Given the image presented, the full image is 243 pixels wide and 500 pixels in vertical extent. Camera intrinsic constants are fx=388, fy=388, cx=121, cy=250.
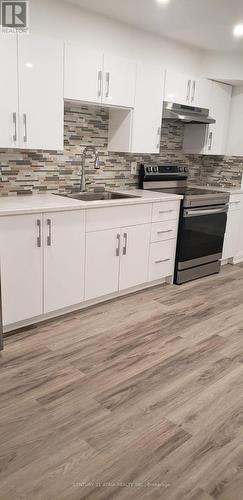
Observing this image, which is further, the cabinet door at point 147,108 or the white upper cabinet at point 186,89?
the white upper cabinet at point 186,89

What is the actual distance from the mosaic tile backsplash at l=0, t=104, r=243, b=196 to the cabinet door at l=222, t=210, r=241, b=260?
98cm

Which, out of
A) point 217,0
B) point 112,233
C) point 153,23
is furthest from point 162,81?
point 112,233

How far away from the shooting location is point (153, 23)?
3467mm

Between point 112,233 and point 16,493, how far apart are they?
6.67 ft

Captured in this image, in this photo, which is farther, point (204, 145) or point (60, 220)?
point (204, 145)

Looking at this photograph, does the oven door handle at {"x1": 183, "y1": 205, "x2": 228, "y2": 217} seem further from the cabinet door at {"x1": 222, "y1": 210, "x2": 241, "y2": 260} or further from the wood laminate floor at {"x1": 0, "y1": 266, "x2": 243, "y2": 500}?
the wood laminate floor at {"x1": 0, "y1": 266, "x2": 243, "y2": 500}

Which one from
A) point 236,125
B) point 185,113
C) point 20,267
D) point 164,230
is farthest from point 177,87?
point 20,267

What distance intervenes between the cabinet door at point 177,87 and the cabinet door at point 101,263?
1559 mm

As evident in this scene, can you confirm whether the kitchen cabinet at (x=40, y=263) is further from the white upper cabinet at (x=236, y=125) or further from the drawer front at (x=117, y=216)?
the white upper cabinet at (x=236, y=125)

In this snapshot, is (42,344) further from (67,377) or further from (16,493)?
(16,493)

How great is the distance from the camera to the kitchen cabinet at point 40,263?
2590mm

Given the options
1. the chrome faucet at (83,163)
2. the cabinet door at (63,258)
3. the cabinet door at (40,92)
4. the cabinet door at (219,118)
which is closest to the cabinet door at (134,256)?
the cabinet door at (63,258)

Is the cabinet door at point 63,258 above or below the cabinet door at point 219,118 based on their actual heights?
below

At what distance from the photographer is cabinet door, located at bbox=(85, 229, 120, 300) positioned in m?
3.09
